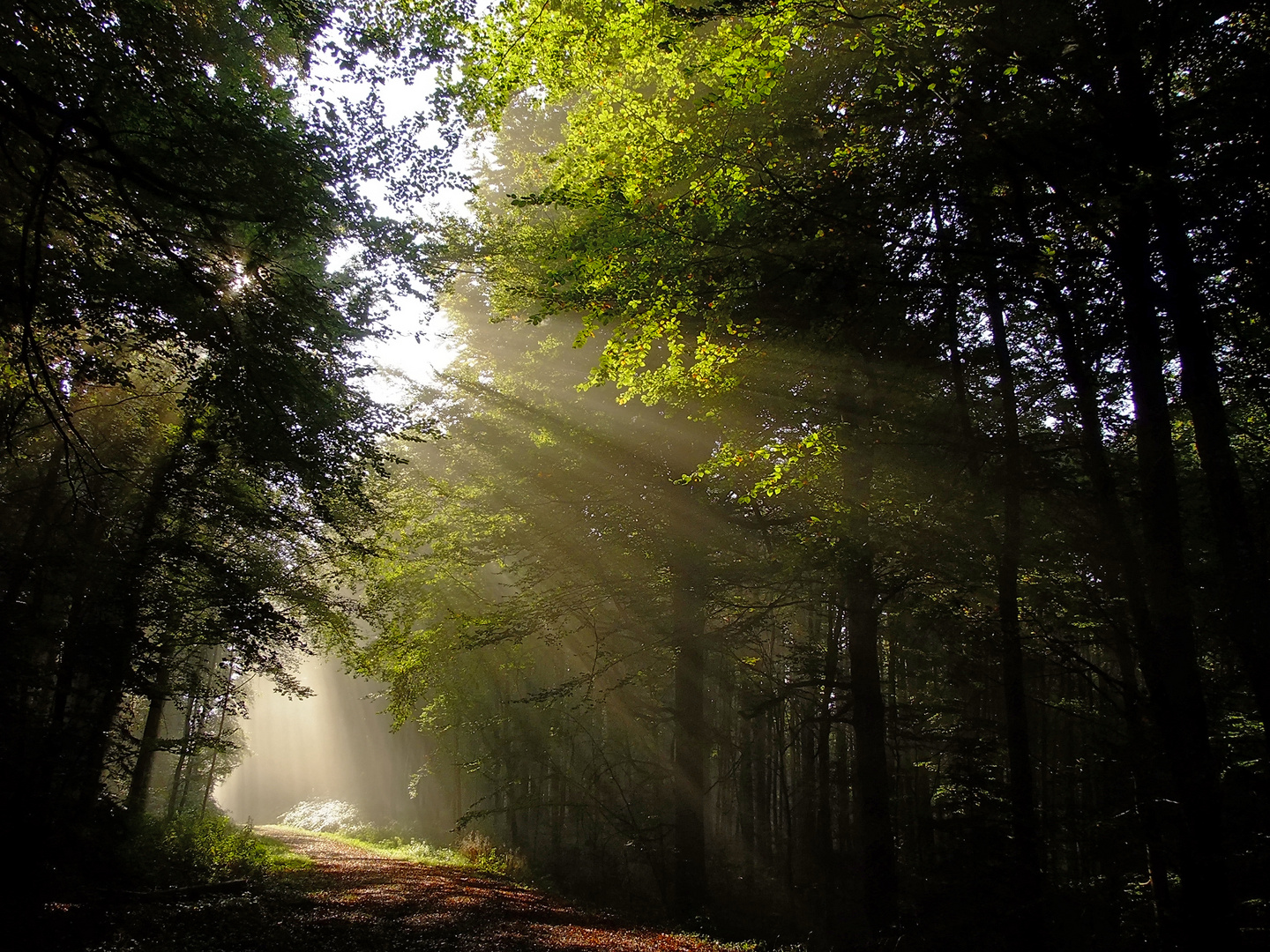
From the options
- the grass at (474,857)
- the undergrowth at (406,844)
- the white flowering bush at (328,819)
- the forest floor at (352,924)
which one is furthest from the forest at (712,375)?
the white flowering bush at (328,819)

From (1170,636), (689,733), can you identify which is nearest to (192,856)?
(689,733)

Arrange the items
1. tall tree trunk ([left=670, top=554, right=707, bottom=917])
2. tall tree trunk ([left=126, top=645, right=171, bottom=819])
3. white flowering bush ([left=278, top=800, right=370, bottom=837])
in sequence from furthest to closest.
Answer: white flowering bush ([left=278, top=800, right=370, bottom=837]) → tall tree trunk ([left=670, top=554, right=707, bottom=917]) → tall tree trunk ([left=126, top=645, right=171, bottom=819])

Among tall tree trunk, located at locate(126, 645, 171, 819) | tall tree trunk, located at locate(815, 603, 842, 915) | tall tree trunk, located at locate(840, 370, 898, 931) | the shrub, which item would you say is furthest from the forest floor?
tall tree trunk, located at locate(815, 603, 842, 915)

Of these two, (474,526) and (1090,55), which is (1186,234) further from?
(474,526)

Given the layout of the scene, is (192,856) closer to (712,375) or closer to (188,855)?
(188,855)

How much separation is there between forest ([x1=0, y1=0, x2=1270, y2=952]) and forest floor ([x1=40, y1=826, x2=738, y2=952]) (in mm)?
1817

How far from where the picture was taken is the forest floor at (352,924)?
727 centimetres

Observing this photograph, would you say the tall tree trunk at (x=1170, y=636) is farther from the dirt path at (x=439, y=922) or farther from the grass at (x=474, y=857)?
the grass at (x=474, y=857)

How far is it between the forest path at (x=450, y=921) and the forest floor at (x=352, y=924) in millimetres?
16

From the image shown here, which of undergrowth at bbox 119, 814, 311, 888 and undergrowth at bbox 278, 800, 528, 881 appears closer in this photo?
undergrowth at bbox 119, 814, 311, 888

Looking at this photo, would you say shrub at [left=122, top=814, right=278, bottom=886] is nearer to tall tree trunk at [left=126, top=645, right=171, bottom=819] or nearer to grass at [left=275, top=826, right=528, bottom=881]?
tall tree trunk at [left=126, top=645, right=171, bottom=819]

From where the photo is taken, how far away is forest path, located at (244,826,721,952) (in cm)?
767

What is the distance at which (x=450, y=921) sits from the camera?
29.8 ft

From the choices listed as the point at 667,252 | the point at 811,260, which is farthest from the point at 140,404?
the point at 811,260
